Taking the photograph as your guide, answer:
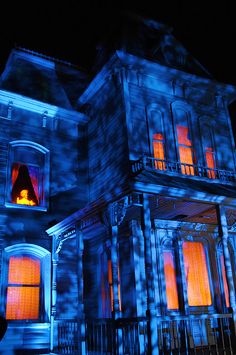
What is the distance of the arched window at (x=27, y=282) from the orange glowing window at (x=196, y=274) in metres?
4.83

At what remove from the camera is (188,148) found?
570 inches

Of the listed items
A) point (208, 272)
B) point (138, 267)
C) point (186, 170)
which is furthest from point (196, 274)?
point (186, 170)

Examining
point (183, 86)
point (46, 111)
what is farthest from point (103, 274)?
point (183, 86)

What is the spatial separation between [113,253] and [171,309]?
3.97m

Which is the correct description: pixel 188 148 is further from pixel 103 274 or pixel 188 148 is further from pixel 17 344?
pixel 17 344

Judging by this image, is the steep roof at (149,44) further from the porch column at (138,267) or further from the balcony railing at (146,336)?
the balcony railing at (146,336)

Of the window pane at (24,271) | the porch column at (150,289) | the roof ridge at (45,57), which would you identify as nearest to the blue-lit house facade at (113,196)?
the window pane at (24,271)

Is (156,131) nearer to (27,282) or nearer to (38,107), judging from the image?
(38,107)

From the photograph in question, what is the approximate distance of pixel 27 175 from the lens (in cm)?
1375

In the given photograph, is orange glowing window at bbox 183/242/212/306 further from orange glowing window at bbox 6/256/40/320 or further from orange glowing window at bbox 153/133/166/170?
orange glowing window at bbox 6/256/40/320

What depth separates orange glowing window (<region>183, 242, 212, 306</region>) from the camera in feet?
42.8

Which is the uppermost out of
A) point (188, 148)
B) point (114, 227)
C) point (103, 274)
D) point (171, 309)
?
point (188, 148)

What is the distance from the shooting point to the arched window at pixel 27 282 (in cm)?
1191

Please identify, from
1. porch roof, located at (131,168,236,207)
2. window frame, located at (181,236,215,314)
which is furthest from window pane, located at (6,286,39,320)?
porch roof, located at (131,168,236,207)
